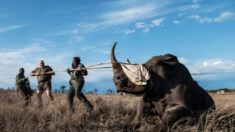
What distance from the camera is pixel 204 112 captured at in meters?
5.37

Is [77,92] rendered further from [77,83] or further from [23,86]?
[23,86]

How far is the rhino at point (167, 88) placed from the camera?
4895mm

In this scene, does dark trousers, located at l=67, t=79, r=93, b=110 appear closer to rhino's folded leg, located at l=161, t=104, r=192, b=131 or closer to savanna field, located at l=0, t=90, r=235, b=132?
savanna field, located at l=0, t=90, r=235, b=132

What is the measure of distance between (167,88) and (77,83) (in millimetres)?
3585

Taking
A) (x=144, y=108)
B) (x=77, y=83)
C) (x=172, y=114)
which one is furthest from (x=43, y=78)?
(x=172, y=114)

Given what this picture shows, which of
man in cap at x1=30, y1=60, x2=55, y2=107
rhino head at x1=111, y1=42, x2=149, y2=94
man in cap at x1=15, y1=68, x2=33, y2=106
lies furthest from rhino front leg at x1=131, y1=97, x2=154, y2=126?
man in cap at x1=15, y1=68, x2=33, y2=106

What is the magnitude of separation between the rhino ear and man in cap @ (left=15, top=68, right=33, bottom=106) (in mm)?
6984

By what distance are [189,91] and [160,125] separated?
0.95 meters

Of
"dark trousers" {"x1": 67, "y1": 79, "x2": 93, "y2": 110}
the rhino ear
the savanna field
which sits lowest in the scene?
the savanna field

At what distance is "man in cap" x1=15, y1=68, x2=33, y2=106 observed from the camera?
10.5 m

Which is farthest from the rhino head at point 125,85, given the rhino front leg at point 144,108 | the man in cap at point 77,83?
the man in cap at point 77,83

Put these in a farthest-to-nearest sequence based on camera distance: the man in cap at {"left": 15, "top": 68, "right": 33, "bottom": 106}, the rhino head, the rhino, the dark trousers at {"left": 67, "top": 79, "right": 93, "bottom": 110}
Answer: the man in cap at {"left": 15, "top": 68, "right": 33, "bottom": 106} → the dark trousers at {"left": 67, "top": 79, "right": 93, "bottom": 110} → the rhino head → the rhino

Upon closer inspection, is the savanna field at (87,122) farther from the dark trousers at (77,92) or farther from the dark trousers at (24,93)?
the dark trousers at (24,93)

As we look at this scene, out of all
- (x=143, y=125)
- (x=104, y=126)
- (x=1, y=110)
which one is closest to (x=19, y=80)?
(x=1, y=110)
